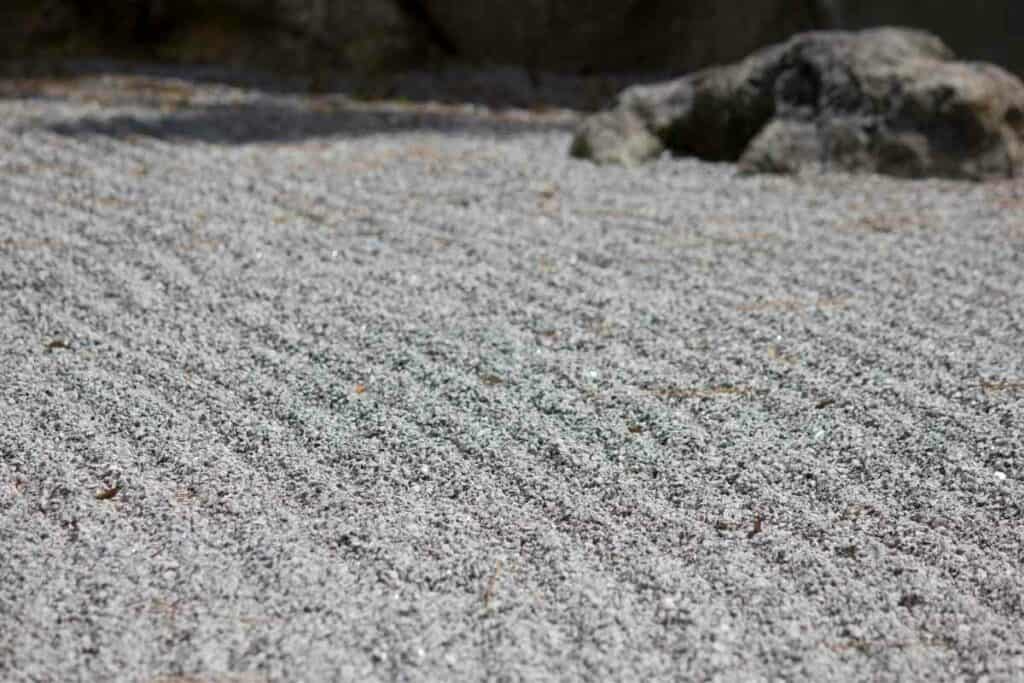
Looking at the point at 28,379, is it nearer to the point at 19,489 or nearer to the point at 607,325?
the point at 19,489

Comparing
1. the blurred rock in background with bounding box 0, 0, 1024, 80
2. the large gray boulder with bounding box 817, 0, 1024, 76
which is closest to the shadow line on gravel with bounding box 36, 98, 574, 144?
the blurred rock in background with bounding box 0, 0, 1024, 80

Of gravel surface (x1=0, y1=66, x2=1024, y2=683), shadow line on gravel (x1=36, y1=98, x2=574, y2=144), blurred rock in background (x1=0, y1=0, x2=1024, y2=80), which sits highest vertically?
blurred rock in background (x1=0, y1=0, x2=1024, y2=80)

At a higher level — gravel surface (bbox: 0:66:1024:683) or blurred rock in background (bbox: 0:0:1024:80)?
blurred rock in background (bbox: 0:0:1024:80)

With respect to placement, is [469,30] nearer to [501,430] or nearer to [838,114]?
[838,114]

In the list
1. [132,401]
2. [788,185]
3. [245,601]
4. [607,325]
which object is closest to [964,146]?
[788,185]

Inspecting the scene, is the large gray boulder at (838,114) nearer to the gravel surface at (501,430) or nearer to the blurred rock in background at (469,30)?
the gravel surface at (501,430)

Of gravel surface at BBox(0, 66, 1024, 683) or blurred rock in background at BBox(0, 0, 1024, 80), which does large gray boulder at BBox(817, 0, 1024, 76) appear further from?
gravel surface at BBox(0, 66, 1024, 683)

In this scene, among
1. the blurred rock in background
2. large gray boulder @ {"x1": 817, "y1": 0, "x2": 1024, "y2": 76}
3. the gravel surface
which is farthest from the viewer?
large gray boulder @ {"x1": 817, "y1": 0, "x2": 1024, "y2": 76}
